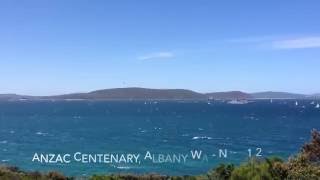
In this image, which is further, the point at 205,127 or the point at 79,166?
the point at 205,127

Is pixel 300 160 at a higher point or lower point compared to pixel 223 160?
higher

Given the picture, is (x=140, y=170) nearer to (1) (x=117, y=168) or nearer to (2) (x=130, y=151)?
(1) (x=117, y=168)

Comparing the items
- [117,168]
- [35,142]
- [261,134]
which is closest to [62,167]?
[117,168]

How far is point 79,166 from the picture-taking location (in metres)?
58.0

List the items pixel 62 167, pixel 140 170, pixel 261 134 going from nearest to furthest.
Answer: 1. pixel 140 170
2. pixel 62 167
3. pixel 261 134

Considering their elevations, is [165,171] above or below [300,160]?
below

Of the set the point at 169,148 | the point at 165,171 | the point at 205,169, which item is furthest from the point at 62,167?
the point at 169,148

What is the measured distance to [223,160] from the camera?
59.9 meters

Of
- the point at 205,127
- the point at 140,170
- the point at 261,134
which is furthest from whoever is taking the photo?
the point at 205,127

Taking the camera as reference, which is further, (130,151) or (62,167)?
(130,151)

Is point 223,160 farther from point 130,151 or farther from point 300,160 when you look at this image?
point 300,160

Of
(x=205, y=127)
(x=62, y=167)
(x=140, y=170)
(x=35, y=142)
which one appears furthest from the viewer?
(x=205, y=127)

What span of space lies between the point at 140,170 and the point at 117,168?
308 centimetres

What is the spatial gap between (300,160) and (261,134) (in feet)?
235
